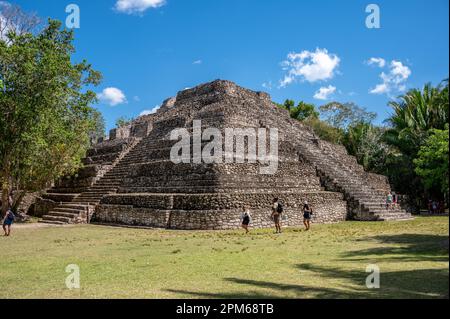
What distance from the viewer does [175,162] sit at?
18.5 metres

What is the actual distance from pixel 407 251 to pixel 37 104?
55.0 feet

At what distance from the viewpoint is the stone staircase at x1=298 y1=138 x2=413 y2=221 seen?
753 inches

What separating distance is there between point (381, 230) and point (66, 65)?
52.2 feet

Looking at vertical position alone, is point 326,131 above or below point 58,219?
above

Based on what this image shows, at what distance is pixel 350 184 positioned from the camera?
824 inches

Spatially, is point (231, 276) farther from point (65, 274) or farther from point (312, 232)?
point (312, 232)

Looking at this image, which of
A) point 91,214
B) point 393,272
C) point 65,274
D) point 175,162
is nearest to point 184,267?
point 65,274

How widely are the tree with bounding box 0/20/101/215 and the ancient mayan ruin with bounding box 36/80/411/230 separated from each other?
2.83 m

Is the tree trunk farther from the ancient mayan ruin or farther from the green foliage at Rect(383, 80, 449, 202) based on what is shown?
the green foliage at Rect(383, 80, 449, 202)

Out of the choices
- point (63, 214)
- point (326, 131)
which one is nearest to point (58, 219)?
point (63, 214)

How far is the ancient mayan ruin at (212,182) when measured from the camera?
16.0 m

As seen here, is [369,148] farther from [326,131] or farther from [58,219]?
[58,219]

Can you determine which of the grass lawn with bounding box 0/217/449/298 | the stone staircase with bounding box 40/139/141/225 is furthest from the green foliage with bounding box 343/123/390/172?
the grass lawn with bounding box 0/217/449/298
